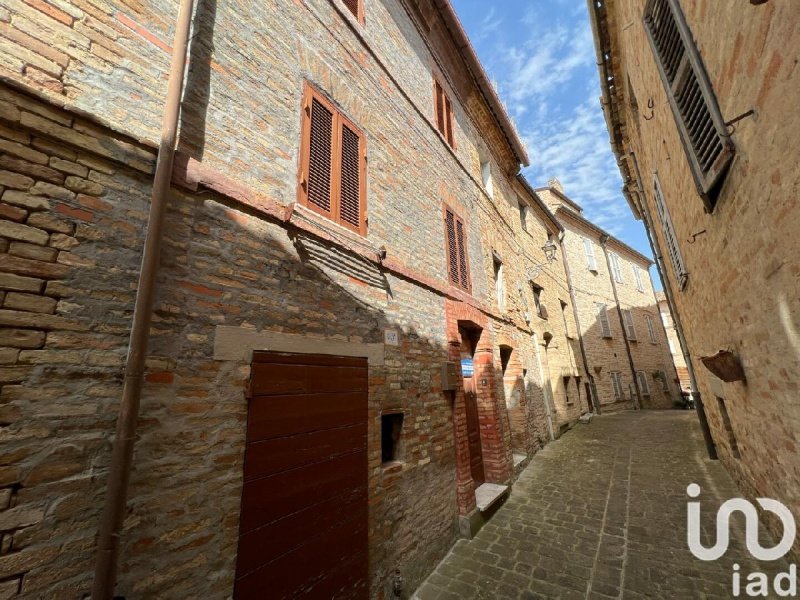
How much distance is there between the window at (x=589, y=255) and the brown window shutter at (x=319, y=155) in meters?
17.7

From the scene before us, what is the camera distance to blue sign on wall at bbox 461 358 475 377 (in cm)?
638

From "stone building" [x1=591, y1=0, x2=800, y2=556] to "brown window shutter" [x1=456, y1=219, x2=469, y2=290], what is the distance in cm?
355

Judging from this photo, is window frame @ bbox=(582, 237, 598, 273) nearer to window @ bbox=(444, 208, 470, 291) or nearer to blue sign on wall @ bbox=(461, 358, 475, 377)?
window @ bbox=(444, 208, 470, 291)

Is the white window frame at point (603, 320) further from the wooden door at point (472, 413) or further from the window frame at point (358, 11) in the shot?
the window frame at point (358, 11)

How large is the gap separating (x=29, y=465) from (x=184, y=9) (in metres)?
3.35

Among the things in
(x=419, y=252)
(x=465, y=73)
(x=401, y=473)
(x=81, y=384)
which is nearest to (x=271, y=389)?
(x=81, y=384)

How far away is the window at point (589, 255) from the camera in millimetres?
17922

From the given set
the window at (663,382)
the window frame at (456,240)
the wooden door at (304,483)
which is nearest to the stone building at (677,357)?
the window at (663,382)

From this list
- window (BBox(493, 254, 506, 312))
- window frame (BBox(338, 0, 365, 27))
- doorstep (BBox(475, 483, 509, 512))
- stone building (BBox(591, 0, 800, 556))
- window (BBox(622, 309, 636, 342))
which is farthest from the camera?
window (BBox(622, 309, 636, 342))

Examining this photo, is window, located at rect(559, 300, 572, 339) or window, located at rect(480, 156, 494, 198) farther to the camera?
window, located at rect(559, 300, 572, 339)

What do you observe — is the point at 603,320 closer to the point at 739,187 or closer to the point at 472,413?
the point at 472,413

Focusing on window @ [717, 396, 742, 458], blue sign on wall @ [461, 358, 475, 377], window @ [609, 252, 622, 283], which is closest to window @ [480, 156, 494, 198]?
blue sign on wall @ [461, 358, 475, 377]

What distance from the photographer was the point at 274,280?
117 inches

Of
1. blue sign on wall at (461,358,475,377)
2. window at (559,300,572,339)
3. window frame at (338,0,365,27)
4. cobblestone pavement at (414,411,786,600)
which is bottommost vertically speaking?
cobblestone pavement at (414,411,786,600)
